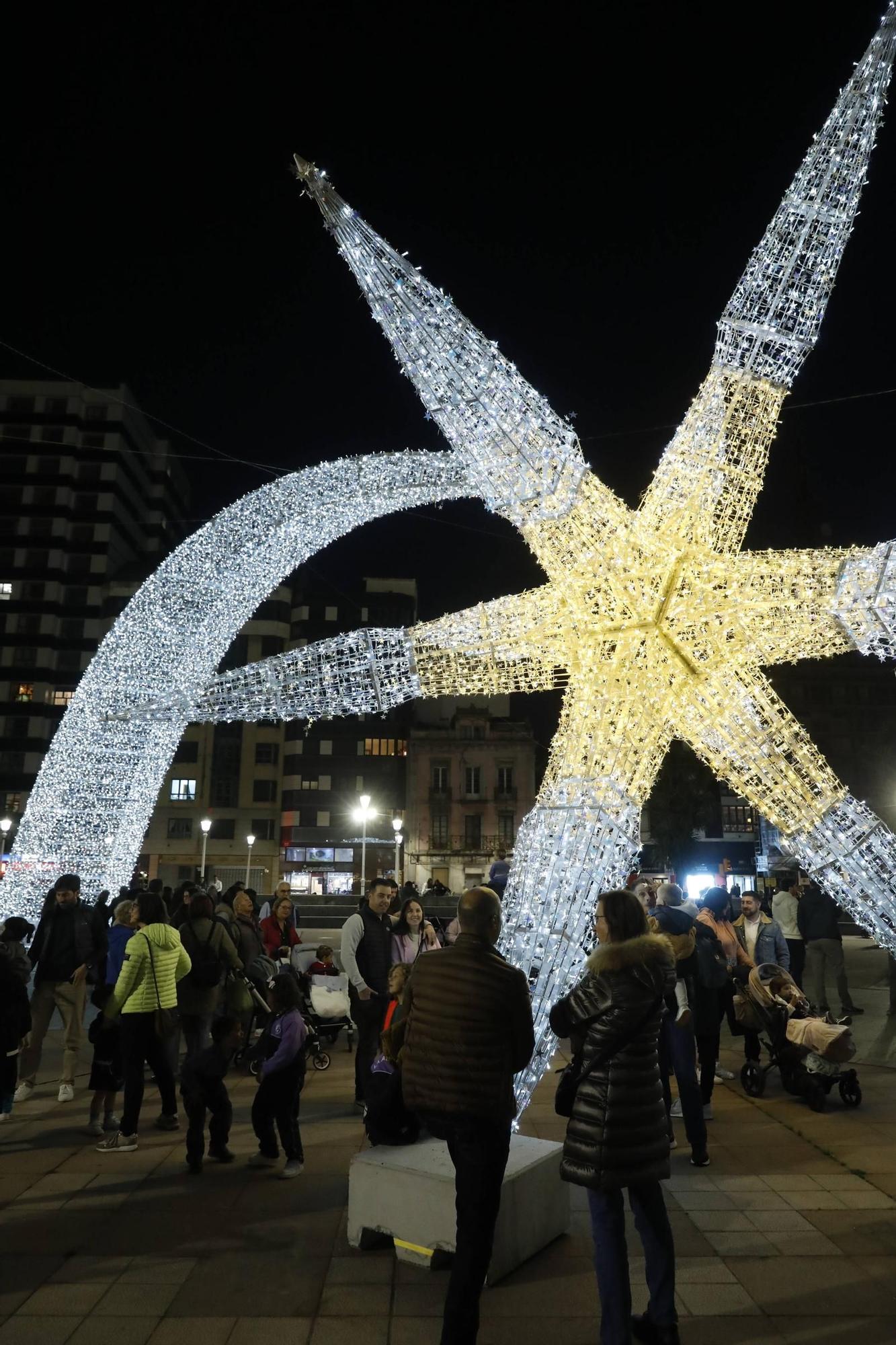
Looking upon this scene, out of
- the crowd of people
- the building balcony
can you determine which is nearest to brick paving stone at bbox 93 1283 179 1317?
the crowd of people

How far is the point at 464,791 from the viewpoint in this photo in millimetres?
45594

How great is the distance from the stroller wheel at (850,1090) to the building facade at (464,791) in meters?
37.4

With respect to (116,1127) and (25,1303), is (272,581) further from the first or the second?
(25,1303)

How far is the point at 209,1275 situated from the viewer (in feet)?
12.6

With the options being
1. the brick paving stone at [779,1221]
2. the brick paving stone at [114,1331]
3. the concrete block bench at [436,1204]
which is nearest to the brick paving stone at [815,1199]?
the brick paving stone at [779,1221]

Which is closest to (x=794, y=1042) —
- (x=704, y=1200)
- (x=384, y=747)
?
(x=704, y=1200)

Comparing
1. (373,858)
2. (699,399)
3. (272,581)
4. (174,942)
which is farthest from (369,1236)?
(373,858)

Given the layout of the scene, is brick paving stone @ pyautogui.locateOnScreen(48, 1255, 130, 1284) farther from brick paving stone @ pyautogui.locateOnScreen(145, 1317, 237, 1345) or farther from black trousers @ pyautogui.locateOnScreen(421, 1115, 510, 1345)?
black trousers @ pyautogui.locateOnScreen(421, 1115, 510, 1345)

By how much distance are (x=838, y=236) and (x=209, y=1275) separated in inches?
272

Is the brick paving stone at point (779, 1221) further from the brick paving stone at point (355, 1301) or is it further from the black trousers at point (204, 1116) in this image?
the black trousers at point (204, 1116)

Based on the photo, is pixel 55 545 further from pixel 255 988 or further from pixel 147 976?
pixel 147 976

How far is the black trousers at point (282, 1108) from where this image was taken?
5.36 meters

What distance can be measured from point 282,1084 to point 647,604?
153 inches

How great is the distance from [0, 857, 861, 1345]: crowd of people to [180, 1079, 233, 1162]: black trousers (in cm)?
1
